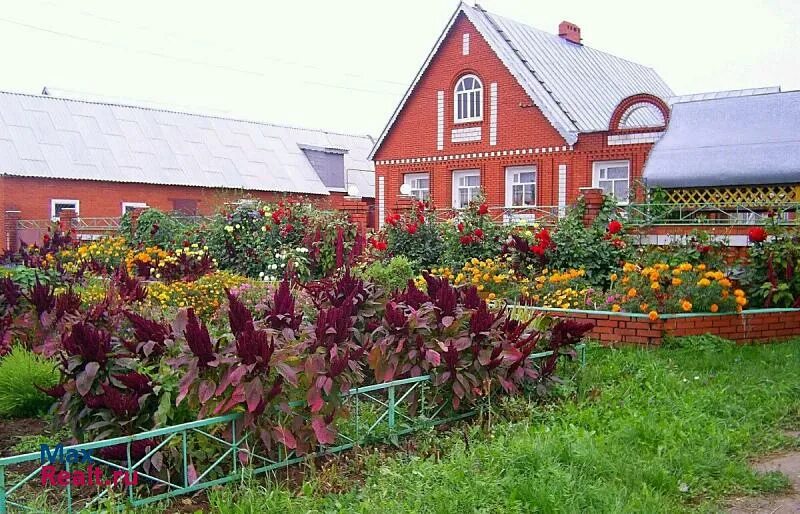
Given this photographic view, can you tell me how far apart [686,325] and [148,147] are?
87.8ft

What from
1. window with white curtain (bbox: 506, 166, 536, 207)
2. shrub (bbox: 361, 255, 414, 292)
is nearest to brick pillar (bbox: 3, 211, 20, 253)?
window with white curtain (bbox: 506, 166, 536, 207)

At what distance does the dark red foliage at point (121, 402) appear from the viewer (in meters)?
3.88

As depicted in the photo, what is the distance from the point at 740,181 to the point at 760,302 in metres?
6.87

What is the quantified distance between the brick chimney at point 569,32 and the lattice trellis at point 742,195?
42.6 ft

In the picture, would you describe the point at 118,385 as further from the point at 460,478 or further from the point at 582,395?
the point at 582,395

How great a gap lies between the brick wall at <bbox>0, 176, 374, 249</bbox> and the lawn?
1950 centimetres

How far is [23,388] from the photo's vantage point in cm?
516

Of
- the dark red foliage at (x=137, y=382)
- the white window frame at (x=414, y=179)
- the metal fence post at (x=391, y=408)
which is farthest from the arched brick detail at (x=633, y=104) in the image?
the dark red foliage at (x=137, y=382)

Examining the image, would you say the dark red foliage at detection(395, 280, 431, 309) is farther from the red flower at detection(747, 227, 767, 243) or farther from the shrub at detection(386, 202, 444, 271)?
the shrub at detection(386, 202, 444, 271)

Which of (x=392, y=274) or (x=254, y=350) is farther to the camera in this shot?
(x=392, y=274)

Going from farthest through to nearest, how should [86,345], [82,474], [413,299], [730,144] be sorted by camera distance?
[730,144] → [413,299] → [86,345] → [82,474]

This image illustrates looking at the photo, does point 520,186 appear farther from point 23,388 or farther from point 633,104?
point 23,388

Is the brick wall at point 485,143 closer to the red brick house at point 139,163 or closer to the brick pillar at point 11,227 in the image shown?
the red brick house at point 139,163

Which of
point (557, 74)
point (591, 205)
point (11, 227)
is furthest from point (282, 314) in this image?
point (11, 227)
